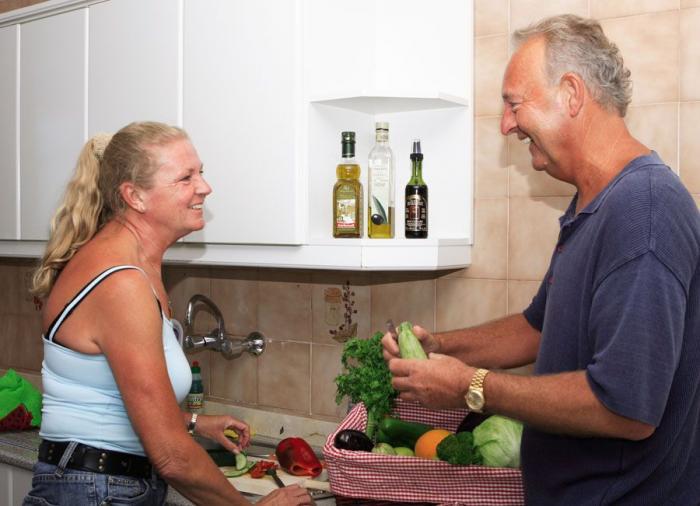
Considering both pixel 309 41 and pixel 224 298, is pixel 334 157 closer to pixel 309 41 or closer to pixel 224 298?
pixel 309 41

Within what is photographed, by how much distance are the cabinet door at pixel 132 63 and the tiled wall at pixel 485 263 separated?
592 millimetres

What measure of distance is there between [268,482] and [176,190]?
31.6 inches

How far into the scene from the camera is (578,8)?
1.95 m

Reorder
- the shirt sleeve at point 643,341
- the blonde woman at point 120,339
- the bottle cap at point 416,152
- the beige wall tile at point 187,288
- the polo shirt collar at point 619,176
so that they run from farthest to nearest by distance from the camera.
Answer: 1. the beige wall tile at point 187,288
2. the bottle cap at point 416,152
3. the blonde woman at point 120,339
4. the polo shirt collar at point 619,176
5. the shirt sleeve at point 643,341

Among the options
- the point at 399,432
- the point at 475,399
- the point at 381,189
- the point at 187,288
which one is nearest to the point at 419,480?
the point at 399,432

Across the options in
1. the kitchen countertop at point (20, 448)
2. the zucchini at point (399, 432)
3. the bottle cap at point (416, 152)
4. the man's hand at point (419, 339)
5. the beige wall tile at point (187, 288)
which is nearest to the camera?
the man's hand at point (419, 339)

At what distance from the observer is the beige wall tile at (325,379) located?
2.38 metres

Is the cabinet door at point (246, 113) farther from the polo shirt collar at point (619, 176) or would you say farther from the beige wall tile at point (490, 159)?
the polo shirt collar at point (619, 176)

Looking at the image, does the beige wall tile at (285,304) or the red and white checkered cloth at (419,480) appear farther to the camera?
the beige wall tile at (285,304)

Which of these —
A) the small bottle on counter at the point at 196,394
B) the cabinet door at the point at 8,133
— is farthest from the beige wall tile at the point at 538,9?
the cabinet door at the point at 8,133

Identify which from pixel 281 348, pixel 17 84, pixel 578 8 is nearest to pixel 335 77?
pixel 578 8

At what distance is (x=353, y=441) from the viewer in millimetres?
1678

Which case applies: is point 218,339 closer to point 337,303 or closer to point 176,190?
point 337,303

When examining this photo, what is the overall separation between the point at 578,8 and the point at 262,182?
86 centimetres
